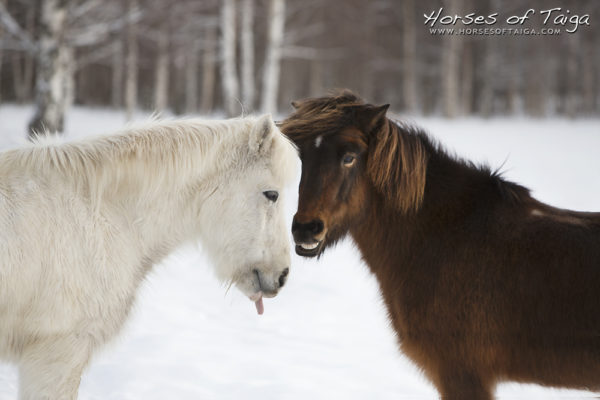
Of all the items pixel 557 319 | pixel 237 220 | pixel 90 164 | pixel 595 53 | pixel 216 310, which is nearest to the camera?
pixel 557 319

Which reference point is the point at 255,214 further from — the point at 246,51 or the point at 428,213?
the point at 246,51

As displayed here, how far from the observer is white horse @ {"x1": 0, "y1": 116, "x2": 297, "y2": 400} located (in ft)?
7.93

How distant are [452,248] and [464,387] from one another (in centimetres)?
70

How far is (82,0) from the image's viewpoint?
488 inches

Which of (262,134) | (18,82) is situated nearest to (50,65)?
(262,134)

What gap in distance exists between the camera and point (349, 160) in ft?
9.41

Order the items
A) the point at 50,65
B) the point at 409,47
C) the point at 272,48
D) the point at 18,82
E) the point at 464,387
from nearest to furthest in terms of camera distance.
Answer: the point at 464,387
the point at 50,65
the point at 272,48
the point at 409,47
the point at 18,82

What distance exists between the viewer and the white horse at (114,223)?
2416 millimetres

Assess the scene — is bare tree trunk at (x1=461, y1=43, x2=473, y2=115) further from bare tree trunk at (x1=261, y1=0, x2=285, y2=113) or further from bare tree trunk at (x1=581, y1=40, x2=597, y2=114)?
bare tree trunk at (x1=261, y1=0, x2=285, y2=113)

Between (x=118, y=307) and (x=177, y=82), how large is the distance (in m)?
28.3

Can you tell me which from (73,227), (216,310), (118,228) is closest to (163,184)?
(118,228)

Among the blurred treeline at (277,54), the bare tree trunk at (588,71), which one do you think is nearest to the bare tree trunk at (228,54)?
the blurred treeline at (277,54)

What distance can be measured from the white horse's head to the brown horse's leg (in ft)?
3.24

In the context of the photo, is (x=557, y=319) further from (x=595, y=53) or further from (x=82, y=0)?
(x=595, y=53)
